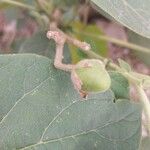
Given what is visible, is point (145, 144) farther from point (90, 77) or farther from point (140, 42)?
point (140, 42)

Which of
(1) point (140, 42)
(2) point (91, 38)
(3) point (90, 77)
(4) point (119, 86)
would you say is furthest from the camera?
(2) point (91, 38)

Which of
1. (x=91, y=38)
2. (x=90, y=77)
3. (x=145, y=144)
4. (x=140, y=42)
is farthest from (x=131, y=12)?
(x=91, y=38)

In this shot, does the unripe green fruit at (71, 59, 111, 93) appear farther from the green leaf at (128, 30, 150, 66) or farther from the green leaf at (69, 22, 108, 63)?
the green leaf at (69, 22, 108, 63)

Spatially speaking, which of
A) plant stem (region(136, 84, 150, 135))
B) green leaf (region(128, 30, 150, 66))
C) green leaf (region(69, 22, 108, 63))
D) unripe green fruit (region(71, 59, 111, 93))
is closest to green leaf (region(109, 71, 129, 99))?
plant stem (region(136, 84, 150, 135))

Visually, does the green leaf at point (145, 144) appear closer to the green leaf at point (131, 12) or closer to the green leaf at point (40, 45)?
the green leaf at point (131, 12)

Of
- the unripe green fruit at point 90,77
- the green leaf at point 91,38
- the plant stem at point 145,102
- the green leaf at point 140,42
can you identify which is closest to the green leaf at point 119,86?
the plant stem at point 145,102

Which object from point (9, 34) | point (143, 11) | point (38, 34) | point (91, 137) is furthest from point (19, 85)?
point (9, 34)
